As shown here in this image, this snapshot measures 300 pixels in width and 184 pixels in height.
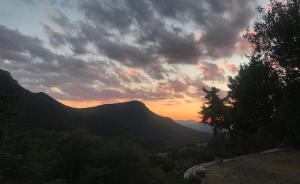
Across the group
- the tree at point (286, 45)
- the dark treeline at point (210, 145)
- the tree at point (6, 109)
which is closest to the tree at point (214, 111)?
the dark treeline at point (210, 145)

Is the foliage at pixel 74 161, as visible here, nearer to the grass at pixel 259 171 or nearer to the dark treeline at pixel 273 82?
the grass at pixel 259 171

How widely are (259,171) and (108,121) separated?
251 feet

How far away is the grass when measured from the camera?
2106 centimetres

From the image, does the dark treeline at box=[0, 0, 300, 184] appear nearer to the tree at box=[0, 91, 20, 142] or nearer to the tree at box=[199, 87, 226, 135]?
the tree at box=[0, 91, 20, 142]

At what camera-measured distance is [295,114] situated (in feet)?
72.1

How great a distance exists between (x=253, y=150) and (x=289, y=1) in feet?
67.0

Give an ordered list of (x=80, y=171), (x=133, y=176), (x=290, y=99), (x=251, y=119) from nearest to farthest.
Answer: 1. (x=290, y=99)
2. (x=133, y=176)
3. (x=80, y=171)
4. (x=251, y=119)

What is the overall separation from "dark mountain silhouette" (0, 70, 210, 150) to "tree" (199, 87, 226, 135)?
14720mm

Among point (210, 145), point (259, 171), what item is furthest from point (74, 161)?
point (259, 171)

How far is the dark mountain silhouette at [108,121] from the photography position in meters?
74.3

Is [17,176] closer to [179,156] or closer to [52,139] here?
[52,139]

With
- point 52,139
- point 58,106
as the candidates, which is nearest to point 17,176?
point 52,139

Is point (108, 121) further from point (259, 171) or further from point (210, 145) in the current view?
point (259, 171)

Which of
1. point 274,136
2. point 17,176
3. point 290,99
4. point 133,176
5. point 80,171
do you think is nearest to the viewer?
point 17,176
